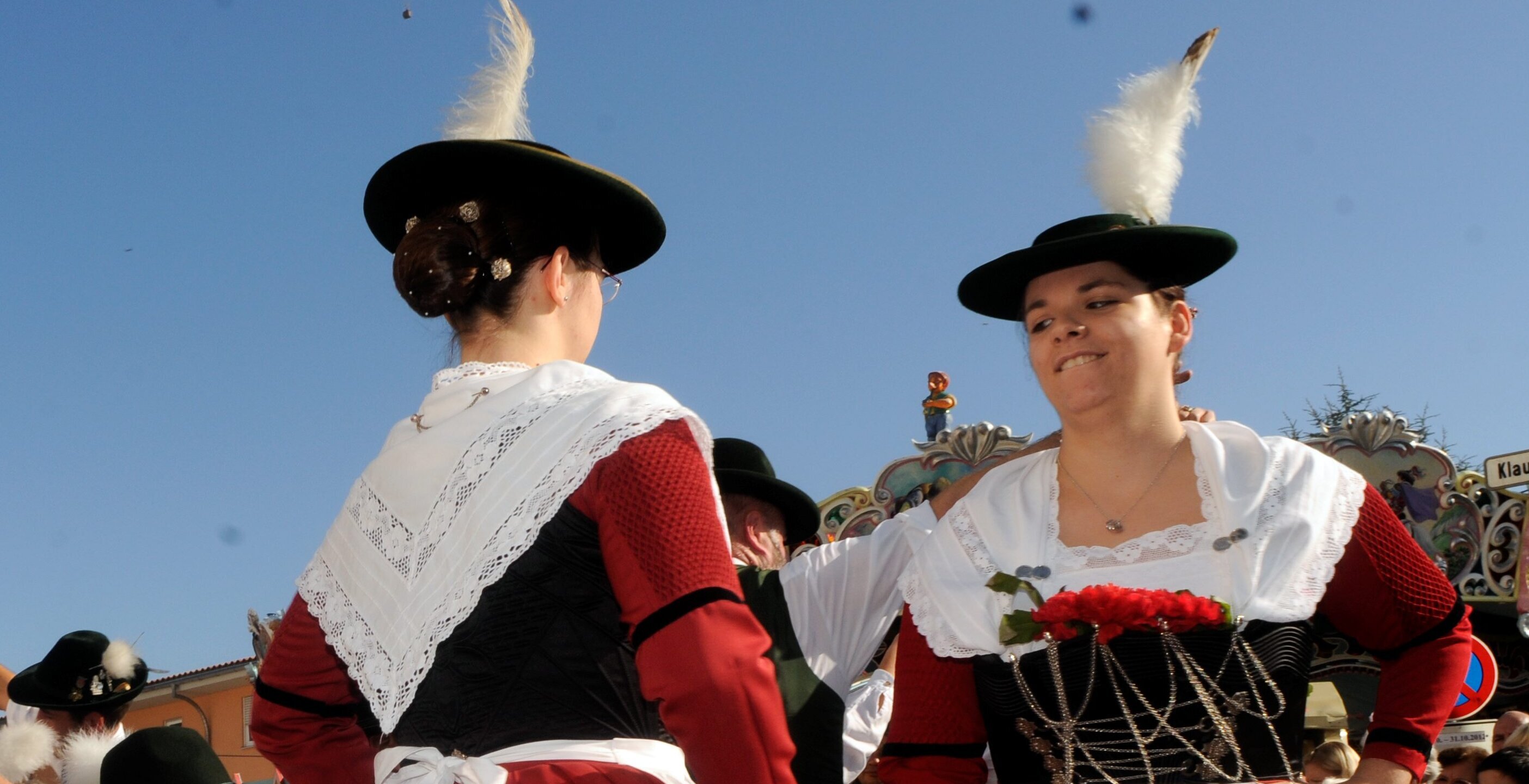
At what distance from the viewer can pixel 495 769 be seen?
1713 mm

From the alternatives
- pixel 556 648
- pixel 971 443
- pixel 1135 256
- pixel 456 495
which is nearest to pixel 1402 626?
pixel 1135 256

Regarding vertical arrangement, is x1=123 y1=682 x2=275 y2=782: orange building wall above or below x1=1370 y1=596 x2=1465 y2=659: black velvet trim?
below

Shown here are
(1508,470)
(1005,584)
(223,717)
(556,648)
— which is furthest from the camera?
(223,717)

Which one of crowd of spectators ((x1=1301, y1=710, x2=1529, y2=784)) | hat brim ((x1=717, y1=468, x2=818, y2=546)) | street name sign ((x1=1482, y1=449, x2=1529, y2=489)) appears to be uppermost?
street name sign ((x1=1482, y1=449, x2=1529, y2=489))

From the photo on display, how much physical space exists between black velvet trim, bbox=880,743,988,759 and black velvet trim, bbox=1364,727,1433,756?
2.16ft

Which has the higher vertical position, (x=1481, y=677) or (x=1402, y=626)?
(x=1402, y=626)

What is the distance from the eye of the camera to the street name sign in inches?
448

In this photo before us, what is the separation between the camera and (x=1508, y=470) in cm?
1145

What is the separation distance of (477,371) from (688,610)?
0.60 metres

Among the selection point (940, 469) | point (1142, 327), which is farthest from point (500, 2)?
point (940, 469)

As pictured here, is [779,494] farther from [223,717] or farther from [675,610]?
[223,717]

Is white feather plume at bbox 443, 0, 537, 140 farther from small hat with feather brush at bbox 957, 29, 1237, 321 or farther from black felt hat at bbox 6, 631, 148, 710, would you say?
black felt hat at bbox 6, 631, 148, 710

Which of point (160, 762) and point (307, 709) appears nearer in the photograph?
point (307, 709)

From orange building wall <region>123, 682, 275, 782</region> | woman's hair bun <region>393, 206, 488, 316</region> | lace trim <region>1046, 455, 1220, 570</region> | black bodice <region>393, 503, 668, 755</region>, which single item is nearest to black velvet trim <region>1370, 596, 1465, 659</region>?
lace trim <region>1046, 455, 1220, 570</region>
